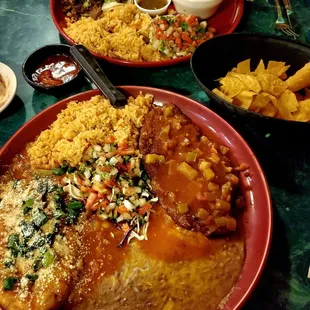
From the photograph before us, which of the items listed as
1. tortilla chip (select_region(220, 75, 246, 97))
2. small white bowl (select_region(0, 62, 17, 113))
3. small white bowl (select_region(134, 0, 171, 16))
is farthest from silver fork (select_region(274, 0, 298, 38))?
small white bowl (select_region(0, 62, 17, 113))

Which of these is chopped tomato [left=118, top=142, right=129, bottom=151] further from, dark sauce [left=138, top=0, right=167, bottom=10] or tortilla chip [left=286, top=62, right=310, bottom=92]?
dark sauce [left=138, top=0, right=167, bottom=10]

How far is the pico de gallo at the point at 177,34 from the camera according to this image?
2.98 metres

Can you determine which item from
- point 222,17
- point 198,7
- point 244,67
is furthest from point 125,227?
point 222,17

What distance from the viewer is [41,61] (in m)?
2.95

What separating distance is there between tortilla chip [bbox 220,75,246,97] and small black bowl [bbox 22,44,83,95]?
97cm


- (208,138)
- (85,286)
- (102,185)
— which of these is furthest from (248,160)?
(85,286)

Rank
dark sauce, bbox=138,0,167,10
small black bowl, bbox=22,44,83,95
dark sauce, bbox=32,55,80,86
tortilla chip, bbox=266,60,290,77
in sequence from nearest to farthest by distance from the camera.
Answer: tortilla chip, bbox=266,60,290,77 < small black bowl, bbox=22,44,83,95 < dark sauce, bbox=32,55,80,86 < dark sauce, bbox=138,0,167,10

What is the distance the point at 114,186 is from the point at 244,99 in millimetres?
939

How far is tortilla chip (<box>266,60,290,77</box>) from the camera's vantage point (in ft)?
8.41

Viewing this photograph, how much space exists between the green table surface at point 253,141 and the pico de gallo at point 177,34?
0.14m

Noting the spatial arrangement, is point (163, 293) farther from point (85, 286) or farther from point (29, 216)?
point (29, 216)

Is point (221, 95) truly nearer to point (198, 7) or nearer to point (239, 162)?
point (239, 162)

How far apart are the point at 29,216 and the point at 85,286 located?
1.50ft

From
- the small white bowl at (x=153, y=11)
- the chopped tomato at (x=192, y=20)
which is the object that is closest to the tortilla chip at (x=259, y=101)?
the chopped tomato at (x=192, y=20)
